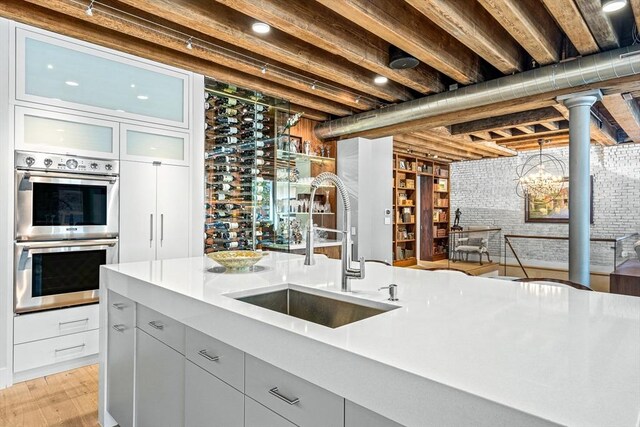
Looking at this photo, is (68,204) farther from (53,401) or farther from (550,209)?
(550,209)

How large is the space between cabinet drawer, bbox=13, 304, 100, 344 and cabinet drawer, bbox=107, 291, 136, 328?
1.22 metres

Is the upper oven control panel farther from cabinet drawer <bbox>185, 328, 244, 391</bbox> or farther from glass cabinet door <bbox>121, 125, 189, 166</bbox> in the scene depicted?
cabinet drawer <bbox>185, 328, 244, 391</bbox>

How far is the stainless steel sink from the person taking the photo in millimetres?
1546

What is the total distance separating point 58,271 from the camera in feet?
10.4

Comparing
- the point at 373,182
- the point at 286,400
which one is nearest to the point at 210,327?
the point at 286,400

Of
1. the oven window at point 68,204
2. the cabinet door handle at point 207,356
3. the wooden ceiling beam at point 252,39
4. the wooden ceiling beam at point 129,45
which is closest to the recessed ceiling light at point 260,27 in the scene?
the wooden ceiling beam at point 252,39

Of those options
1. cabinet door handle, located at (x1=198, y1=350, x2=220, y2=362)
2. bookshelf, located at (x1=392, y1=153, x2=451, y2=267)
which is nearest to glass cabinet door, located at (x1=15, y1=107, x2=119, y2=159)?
cabinet door handle, located at (x1=198, y1=350, x2=220, y2=362)

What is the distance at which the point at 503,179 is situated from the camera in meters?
9.89

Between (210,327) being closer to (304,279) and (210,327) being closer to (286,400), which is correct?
(286,400)

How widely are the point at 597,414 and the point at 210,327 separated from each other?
1181mm

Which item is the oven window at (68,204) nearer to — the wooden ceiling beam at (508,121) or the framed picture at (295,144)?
the framed picture at (295,144)

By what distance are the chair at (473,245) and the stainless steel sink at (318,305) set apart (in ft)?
25.2

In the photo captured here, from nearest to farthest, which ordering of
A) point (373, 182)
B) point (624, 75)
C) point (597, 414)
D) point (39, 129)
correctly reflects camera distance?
point (597, 414), point (39, 129), point (624, 75), point (373, 182)

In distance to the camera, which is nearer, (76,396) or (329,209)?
(76,396)
